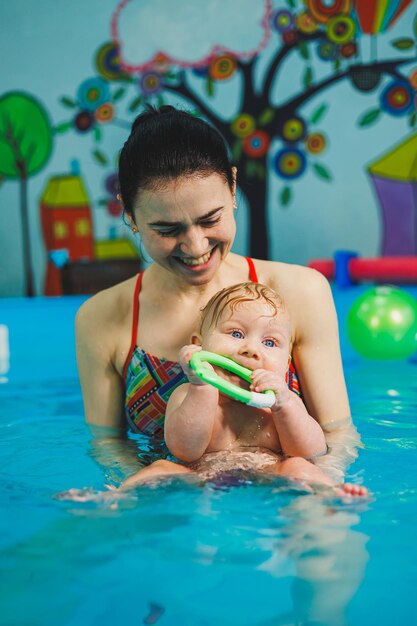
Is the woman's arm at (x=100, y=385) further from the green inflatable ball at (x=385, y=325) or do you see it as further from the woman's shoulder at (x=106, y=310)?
the green inflatable ball at (x=385, y=325)

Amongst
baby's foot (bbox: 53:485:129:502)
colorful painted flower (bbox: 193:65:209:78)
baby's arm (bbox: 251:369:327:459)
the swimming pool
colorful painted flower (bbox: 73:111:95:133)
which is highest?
colorful painted flower (bbox: 193:65:209:78)

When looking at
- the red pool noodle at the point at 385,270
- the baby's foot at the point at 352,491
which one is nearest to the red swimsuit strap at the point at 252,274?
the baby's foot at the point at 352,491

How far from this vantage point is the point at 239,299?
1.89m

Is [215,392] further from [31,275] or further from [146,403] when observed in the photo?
[31,275]

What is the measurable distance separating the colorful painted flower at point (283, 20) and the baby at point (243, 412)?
20.0ft

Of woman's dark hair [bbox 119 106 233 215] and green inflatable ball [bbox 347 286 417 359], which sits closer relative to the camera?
woman's dark hair [bbox 119 106 233 215]

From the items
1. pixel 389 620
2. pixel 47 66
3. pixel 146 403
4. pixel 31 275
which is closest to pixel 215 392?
pixel 146 403

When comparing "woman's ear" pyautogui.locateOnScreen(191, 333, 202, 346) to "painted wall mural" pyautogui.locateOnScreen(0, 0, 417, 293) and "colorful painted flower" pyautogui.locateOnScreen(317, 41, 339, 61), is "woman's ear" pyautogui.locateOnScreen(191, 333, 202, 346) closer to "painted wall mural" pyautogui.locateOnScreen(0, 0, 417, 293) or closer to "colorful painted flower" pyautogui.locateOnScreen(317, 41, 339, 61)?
"painted wall mural" pyautogui.locateOnScreen(0, 0, 417, 293)

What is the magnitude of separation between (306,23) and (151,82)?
5.30 feet

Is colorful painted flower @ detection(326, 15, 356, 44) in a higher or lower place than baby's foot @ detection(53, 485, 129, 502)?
higher

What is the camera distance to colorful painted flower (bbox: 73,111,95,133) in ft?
25.0

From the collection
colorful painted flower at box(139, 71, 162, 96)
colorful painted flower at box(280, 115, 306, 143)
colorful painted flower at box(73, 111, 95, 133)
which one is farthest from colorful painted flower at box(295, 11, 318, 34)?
colorful painted flower at box(73, 111, 95, 133)

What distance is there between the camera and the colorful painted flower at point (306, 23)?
7.36 metres

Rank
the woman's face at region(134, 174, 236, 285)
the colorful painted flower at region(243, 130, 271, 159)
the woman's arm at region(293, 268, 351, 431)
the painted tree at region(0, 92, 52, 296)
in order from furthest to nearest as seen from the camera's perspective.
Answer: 1. the painted tree at region(0, 92, 52, 296)
2. the colorful painted flower at region(243, 130, 271, 159)
3. the woman's arm at region(293, 268, 351, 431)
4. the woman's face at region(134, 174, 236, 285)
